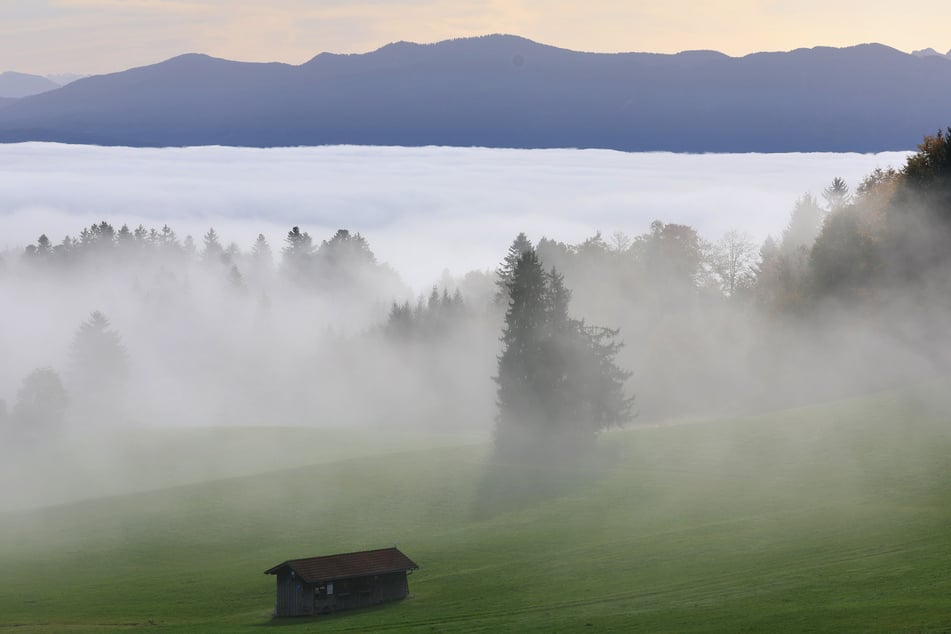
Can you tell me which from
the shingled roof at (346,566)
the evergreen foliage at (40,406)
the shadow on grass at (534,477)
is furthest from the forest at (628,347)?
the shingled roof at (346,566)

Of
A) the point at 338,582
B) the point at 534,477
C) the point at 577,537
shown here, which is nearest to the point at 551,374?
the point at 534,477

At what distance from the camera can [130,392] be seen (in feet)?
566

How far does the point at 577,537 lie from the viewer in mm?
79500

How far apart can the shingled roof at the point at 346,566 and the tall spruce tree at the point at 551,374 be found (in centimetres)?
3438

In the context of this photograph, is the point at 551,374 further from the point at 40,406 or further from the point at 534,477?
the point at 40,406

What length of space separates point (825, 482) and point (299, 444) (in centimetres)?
5368

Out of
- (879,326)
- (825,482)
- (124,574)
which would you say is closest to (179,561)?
(124,574)

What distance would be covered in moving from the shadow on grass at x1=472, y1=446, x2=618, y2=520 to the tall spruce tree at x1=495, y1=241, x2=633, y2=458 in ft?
2.22

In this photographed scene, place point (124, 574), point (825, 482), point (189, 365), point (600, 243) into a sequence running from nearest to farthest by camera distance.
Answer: point (124, 574) → point (825, 482) → point (600, 243) → point (189, 365)

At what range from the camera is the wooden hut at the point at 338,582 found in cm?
6781

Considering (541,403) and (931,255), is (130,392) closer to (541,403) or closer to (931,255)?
(541,403)

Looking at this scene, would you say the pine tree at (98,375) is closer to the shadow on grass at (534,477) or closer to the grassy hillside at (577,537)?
the grassy hillside at (577,537)

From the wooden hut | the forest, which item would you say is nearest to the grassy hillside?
the wooden hut

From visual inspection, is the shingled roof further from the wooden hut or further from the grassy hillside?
the grassy hillside
